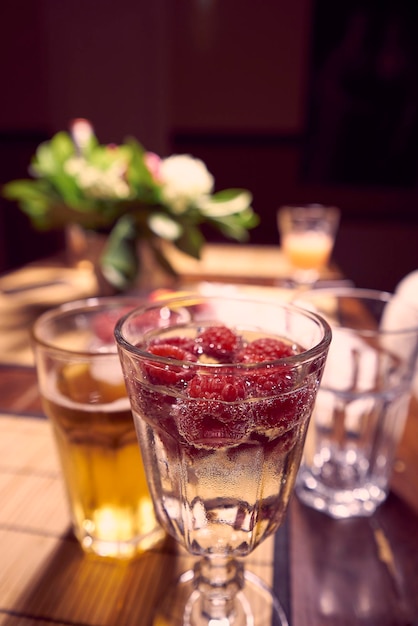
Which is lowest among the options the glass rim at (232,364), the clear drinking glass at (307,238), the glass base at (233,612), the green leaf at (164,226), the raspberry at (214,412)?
the clear drinking glass at (307,238)

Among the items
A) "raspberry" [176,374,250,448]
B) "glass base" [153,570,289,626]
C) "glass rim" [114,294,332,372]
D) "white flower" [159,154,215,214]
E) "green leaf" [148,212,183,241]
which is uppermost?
"glass rim" [114,294,332,372]

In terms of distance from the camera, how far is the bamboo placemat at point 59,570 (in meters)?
0.48

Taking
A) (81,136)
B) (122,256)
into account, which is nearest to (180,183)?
(122,256)

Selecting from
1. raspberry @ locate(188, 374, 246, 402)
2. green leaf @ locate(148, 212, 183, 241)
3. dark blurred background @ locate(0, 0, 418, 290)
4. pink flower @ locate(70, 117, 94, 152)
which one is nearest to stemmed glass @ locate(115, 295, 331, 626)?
raspberry @ locate(188, 374, 246, 402)

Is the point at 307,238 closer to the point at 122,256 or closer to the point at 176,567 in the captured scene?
the point at 122,256

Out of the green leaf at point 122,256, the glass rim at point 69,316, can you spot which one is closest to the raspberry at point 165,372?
the glass rim at point 69,316

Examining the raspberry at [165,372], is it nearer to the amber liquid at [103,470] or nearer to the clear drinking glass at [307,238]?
the amber liquid at [103,470]

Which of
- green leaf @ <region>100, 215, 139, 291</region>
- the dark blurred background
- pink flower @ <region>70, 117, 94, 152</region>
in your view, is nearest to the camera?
green leaf @ <region>100, 215, 139, 291</region>

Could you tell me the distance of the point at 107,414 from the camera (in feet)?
1.80

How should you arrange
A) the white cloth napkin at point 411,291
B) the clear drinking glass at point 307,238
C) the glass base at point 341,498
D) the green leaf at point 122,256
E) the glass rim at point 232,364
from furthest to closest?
the clear drinking glass at point 307,238, the green leaf at point 122,256, the white cloth napkin at point 411,291, the glass base at point 341,498, the glass rim at point 232,364

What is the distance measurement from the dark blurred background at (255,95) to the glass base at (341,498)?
284 centimetres

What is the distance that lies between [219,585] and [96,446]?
0.19m

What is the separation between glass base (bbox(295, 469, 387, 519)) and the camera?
0.61 metres

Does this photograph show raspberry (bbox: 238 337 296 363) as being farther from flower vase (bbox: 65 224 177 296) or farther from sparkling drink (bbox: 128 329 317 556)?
flower vase (bbox: 65 224 177 296)
